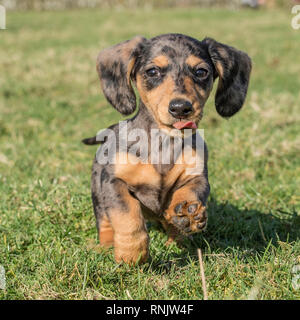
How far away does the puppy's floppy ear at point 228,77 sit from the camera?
331 cm

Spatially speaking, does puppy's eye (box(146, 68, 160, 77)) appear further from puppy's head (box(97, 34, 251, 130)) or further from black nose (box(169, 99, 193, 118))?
black nose (box(169, 99, 193, 118))

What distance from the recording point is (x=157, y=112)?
298 centimetres

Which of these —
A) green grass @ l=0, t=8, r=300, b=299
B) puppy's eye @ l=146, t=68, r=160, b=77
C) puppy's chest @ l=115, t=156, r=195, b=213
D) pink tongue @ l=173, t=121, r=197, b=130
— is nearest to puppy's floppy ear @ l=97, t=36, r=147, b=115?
puppy's eye @ l=146, t=68, r=160, b=77

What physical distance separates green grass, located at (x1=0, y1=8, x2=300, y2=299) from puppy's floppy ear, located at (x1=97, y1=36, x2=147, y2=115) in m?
0.97

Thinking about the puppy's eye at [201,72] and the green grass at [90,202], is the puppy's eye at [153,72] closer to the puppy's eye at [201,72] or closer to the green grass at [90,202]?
the puppy's eye at [201,72]

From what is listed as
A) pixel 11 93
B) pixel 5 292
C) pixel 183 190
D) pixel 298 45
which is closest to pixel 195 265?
pixel 183 190

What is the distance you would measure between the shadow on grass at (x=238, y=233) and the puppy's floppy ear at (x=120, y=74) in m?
1.06

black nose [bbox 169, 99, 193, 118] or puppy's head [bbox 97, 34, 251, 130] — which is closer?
black nose [bbox 169, 99, 193, 118]

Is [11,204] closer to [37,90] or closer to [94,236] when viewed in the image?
[94,236]

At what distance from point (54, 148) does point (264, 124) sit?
8.78ft

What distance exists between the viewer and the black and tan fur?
2.88 meters

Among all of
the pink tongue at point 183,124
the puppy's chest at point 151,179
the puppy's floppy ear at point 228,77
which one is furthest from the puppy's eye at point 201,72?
the puppy's chest at point 151,179

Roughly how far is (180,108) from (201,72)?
491mm

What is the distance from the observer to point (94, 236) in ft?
11.9
